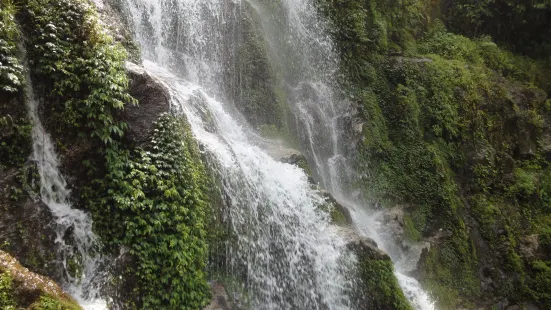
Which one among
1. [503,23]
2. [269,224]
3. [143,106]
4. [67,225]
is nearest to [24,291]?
[67,225]

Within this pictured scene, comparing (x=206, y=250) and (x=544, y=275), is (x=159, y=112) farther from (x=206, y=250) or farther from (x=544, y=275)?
(x=544, y=275)

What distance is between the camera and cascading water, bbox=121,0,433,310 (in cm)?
793

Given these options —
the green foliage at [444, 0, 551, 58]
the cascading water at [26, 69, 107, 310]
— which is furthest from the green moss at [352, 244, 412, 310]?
the green foliage at [444, 0, 551, 58]

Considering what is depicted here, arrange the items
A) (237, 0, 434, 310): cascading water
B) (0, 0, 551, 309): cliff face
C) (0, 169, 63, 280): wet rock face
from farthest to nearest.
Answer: (237, 0, 434, 310): cascading water
(0, 0, 551, 309): cliff face
(0, 169, 63, 280): wet rock face

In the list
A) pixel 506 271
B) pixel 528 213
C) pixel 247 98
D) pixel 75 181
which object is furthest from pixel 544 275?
pixel 75 181

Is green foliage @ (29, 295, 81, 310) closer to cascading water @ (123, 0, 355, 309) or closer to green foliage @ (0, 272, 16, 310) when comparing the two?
green foliage @ (0, 272, 16, 310)

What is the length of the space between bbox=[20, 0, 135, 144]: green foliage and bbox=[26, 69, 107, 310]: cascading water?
31 centimetres

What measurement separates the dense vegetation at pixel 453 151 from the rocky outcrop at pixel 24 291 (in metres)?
9.26

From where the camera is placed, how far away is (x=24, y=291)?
4.60m

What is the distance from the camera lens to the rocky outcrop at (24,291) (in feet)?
14.8

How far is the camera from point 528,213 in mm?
14227

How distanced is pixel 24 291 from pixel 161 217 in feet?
7.10

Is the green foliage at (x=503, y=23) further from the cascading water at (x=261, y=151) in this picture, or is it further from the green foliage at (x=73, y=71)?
the green foliage at (x=73, y=71)

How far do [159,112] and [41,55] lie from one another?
1933 mm
